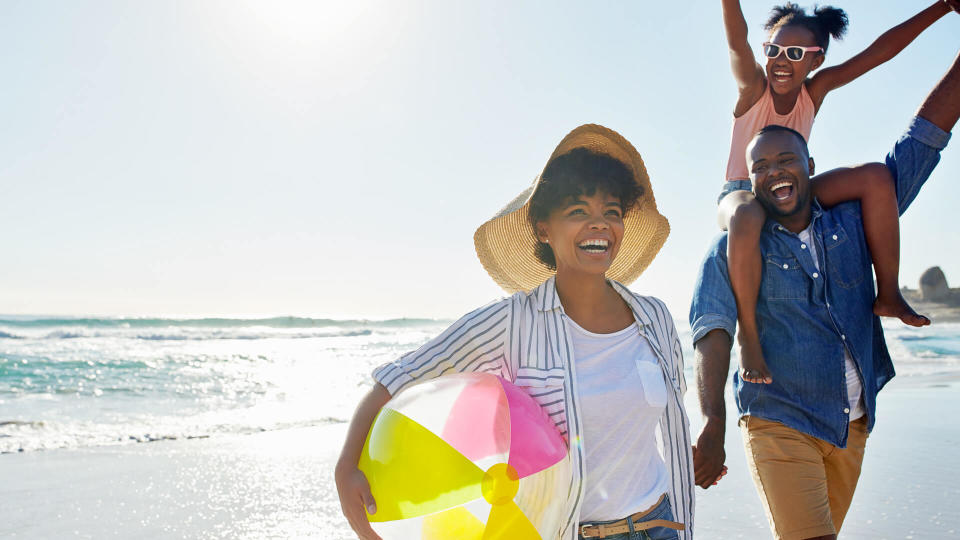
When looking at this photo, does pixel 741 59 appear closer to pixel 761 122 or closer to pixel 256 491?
pixel 761 122

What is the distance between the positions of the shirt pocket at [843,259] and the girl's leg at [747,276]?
0.80 ft

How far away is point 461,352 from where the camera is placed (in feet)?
7.00

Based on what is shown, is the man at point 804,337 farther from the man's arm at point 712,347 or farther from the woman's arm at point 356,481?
the woman's arm at point 356,481

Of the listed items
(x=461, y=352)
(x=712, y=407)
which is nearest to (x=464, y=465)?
(x=461, y=352)

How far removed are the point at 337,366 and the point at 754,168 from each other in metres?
15.4

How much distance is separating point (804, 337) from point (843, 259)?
324mm

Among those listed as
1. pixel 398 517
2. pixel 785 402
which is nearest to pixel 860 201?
pixel 785 402

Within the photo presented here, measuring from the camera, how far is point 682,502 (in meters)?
2.21

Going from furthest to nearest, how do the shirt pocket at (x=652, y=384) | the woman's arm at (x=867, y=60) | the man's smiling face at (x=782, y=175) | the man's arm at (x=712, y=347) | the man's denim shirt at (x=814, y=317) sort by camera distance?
1. the woman's arm at (x=867, y=60)
2. the man's smiling face at (x=782, y=175)
3. the man's denim shirt at (x=814, y=317)
4. the man's arm at (x=712, y=347)
5. the shirt pocket at (x=652, y=384)

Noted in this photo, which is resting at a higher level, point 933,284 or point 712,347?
point 933,284

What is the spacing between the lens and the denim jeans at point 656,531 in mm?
2037

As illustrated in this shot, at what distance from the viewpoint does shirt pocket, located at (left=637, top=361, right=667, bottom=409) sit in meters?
2.14

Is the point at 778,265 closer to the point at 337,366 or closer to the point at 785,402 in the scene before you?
the point at 785,402

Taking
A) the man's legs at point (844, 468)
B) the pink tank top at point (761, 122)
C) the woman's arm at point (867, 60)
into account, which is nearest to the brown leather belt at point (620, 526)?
the man's legs at point (844, 468)
